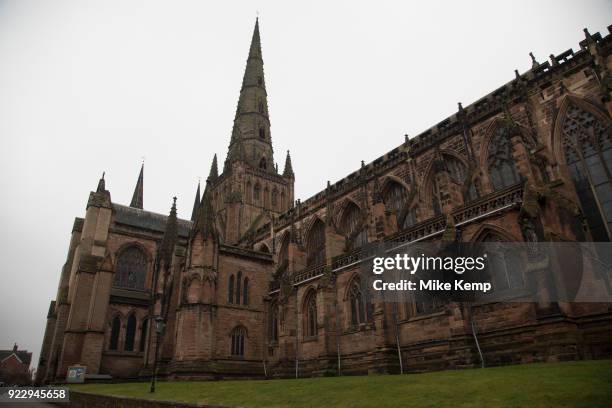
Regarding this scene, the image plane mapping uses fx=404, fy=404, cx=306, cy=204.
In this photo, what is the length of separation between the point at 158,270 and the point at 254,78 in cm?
3300

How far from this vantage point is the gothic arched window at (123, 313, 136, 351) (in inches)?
1241

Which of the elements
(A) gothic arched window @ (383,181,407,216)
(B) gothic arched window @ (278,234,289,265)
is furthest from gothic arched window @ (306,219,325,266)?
(A) gothic arched window @ (383,181,407,216)

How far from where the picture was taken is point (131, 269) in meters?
36.8

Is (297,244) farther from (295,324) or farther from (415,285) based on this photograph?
(415,285)

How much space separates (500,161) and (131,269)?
3154 cm

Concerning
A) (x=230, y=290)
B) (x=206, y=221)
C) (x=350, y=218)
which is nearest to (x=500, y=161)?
(x=350, y=218)

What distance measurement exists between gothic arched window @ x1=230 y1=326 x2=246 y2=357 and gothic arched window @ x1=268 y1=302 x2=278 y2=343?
78.8 inches

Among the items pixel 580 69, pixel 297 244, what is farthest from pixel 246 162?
pixel 580 69

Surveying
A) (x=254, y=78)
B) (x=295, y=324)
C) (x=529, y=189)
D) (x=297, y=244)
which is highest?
(x=254, y=78)

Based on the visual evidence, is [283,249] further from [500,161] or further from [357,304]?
[500,161]

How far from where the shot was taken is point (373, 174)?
89.6 feet

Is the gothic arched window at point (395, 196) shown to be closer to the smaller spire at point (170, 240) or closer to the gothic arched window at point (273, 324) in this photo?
the gothic arched window at point (273, 324)

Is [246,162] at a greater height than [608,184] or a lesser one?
greater

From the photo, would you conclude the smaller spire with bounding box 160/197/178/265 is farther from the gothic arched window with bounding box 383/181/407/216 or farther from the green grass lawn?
the green grass lawn
